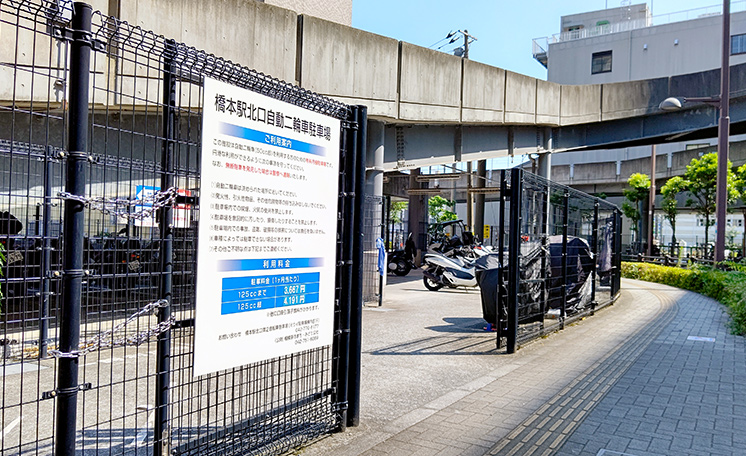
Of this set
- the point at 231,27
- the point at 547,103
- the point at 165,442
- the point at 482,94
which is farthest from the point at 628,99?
the point at 165,442

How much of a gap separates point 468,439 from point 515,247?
3.70 metres

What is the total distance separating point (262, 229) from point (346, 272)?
1202 millimetres

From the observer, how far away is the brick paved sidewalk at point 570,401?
470cm

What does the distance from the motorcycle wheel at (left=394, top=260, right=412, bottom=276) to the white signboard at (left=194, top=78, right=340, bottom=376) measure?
1791 cm

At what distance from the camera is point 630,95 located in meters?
20.9

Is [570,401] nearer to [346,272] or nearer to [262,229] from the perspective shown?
[346,272]

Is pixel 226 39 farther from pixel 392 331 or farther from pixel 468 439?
pixel 468 439

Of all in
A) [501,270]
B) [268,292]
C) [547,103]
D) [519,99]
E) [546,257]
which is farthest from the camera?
[547,103]

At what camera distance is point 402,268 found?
2247 cm

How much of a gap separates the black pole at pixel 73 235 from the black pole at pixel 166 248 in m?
0.51

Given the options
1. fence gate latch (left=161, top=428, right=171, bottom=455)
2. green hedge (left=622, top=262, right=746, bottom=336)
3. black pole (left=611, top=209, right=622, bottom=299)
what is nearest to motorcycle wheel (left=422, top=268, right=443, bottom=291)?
black pole (left=611, top=209, right=622, bottom=299)

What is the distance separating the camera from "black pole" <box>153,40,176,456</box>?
10.9ft

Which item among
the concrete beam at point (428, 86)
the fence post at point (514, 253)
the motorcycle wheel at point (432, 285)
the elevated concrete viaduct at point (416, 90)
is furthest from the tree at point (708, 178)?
the fence post at point (514, 253)

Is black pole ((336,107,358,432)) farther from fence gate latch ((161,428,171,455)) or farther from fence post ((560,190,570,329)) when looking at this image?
fence post ((560,190,570,329))
